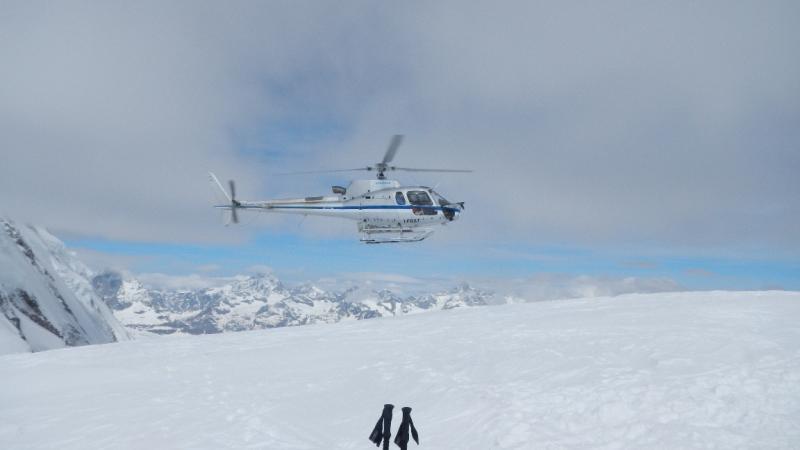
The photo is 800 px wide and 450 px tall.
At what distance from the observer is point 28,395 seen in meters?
12.7

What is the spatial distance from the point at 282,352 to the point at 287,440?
688 cm

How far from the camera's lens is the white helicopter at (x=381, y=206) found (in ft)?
106

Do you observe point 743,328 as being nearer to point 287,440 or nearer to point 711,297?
point 711,297

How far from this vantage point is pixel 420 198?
106 feet

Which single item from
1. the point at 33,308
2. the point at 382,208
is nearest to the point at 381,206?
the point at 382,208

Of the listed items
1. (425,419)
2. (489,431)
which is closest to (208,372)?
(425,419)

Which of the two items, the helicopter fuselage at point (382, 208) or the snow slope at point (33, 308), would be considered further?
the snow slope at point (33, 308)

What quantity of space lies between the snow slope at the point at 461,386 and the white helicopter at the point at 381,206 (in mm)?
15011

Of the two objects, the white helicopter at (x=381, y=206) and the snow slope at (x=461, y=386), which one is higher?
the white helicopter at (x=381, y=206)

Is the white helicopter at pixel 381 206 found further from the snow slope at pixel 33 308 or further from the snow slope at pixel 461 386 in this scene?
the snow slope at pixel 33 308

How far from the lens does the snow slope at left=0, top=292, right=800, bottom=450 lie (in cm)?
894

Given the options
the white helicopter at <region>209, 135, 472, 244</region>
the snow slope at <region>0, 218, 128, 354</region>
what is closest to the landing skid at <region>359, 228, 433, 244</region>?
the white helicopter at <region>209, 135, 472, 244</region>

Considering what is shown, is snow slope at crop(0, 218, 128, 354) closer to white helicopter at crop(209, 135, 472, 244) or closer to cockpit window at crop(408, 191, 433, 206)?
white helicopter at crop(209, 135, 472, 244)

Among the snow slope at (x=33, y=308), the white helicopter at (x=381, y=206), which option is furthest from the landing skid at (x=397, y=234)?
the snow slope at (x=33, y=308)
